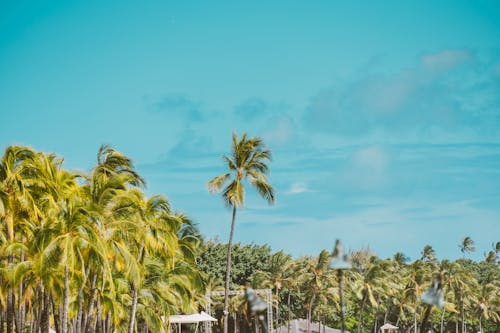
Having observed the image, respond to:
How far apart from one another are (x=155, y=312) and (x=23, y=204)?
40.0 ft

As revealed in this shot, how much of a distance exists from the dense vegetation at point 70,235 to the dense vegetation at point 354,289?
23475 mm

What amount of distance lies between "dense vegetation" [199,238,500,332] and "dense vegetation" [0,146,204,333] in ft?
77.0

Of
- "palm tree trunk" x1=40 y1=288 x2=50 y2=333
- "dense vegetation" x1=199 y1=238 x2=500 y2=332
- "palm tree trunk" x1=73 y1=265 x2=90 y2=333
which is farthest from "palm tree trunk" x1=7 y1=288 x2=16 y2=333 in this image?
"dense vegetation" x1=199 y1=238 x2=500 y2=332

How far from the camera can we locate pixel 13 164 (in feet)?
75.2

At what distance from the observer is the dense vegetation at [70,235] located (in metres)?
20.2

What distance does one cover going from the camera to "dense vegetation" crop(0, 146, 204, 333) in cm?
2022

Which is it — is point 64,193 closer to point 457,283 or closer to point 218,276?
point 218,276

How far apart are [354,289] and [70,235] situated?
150 ft

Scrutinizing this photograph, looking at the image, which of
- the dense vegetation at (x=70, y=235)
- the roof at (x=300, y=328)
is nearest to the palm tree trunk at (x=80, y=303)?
the dense vegetation at (x=70, y=235)

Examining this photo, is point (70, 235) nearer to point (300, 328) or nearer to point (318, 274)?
point (318, 274)

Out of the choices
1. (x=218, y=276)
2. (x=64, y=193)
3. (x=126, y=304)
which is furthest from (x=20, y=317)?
(x=218, y=276)

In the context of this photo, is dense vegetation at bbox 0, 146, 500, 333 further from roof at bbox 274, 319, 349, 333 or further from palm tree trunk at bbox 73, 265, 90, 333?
roof at bbox 274, 319, 349, 333

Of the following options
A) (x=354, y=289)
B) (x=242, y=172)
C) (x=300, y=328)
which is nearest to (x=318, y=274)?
(x=354, y=289)

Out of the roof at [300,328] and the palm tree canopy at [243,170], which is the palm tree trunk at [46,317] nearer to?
the palm tree canopy at [243,170]
